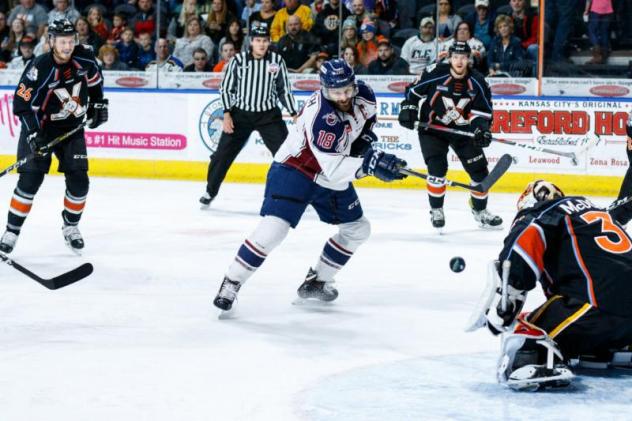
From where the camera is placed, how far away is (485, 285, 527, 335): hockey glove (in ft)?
10.2

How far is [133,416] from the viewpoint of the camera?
294cm

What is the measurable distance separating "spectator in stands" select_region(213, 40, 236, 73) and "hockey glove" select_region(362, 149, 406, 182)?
17.3 feet

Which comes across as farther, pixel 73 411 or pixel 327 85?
pixel 327 85

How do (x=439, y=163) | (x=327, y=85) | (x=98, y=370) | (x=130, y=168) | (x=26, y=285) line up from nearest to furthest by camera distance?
(x=98, y=370), (x=327, y=85), (x=26, y=285), (x=439, y=163), (x=130, y=168)

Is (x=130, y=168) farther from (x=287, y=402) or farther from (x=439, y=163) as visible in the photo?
(x=287, y=402)

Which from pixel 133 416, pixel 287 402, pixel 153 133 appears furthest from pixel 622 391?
pixel 153 133

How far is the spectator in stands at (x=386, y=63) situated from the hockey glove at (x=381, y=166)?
4689 mm

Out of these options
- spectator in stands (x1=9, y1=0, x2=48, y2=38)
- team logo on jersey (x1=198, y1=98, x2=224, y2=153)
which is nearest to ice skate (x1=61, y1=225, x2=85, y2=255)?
team logo on jersey (x1=198, y1=98, x2=224, y2=153)

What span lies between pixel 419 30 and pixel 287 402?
612 cm

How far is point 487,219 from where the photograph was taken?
6793 mm

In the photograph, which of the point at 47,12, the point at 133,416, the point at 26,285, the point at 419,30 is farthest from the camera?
the point at 47,12

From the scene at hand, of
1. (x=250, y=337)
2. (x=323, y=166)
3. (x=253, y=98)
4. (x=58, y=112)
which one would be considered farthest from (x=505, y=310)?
(x=253, y=98)

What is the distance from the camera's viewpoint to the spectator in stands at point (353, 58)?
348 inches

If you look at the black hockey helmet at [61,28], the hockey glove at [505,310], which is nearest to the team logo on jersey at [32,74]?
the black hockey helmet at [61,28]
